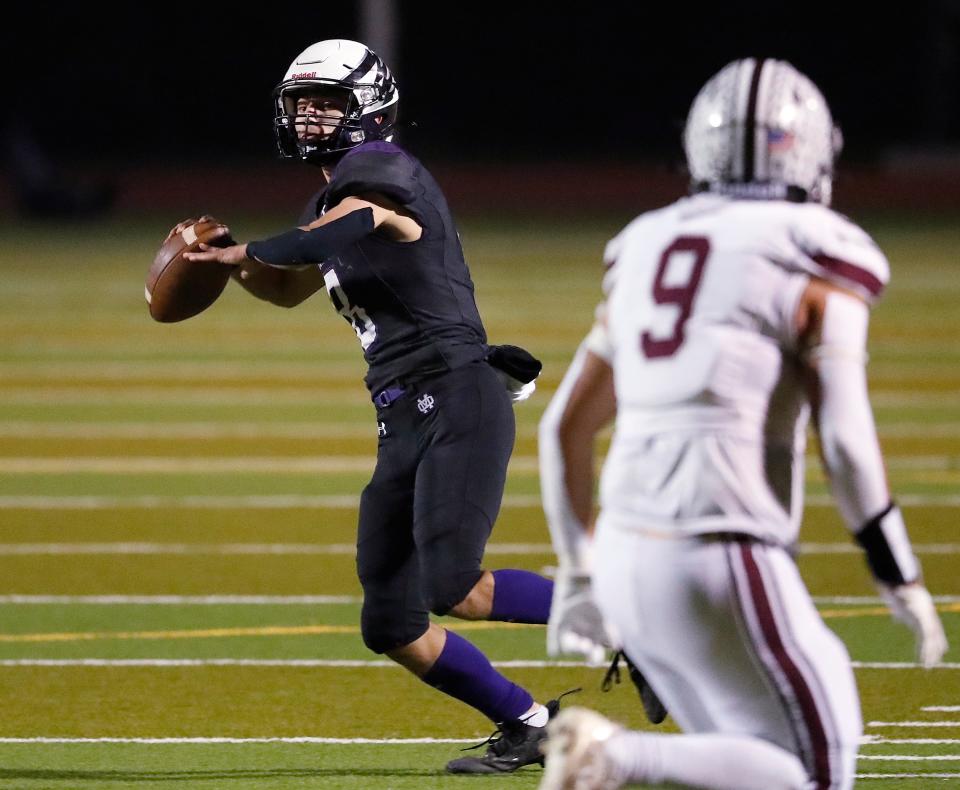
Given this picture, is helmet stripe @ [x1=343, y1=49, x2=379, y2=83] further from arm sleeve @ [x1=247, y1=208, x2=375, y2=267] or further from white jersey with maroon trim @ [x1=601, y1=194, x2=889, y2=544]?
white jersey with maroon trim @ [x1=601, y1=194, x2=889, y2=544]

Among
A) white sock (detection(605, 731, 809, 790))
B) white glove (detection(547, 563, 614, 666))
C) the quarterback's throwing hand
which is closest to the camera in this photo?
white sock (detection(605, 731, 809, 790))

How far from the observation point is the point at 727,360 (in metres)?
2.91

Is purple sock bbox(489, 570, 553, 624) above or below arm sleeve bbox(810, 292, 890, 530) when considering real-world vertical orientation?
below

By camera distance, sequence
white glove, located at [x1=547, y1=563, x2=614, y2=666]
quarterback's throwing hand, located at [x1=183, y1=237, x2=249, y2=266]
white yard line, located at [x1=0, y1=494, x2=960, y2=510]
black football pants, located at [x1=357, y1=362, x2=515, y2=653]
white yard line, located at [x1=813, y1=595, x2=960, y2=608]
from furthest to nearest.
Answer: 1. white yard line, located at [x1=0, y1=494, x2=960, y2=510]
2. white yard line, located at [x1=813, y1=595, x2=960, y2=608]
3. quarterback's throwing hand, located at [x1=183, y1=237, x2=249, y2=266]
4. black football pants, located at [x1=357, y1=362, x2=515, y2=653]
5. white glove, located at [x1=547, y1=563, x2=614, y2=666]

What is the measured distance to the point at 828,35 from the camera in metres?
38.9

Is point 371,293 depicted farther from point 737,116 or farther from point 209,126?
point 209,126

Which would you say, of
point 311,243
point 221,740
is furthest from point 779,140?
point 221,740

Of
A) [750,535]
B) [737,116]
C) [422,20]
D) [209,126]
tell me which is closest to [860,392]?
[750,535]

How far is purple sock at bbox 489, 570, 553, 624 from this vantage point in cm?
457

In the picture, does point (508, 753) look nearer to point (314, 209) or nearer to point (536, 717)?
point (536, 717)

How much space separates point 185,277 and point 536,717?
1.36 meters

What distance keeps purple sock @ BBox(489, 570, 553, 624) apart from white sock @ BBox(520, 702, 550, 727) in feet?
0.69

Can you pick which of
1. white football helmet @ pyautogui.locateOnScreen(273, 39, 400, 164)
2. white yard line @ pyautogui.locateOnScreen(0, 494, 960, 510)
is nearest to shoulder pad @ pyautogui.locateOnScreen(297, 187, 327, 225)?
white football helmet @ pyautogui.locateOnScreen(273, 39, 400, 164)

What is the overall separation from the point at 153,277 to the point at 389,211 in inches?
29.1
